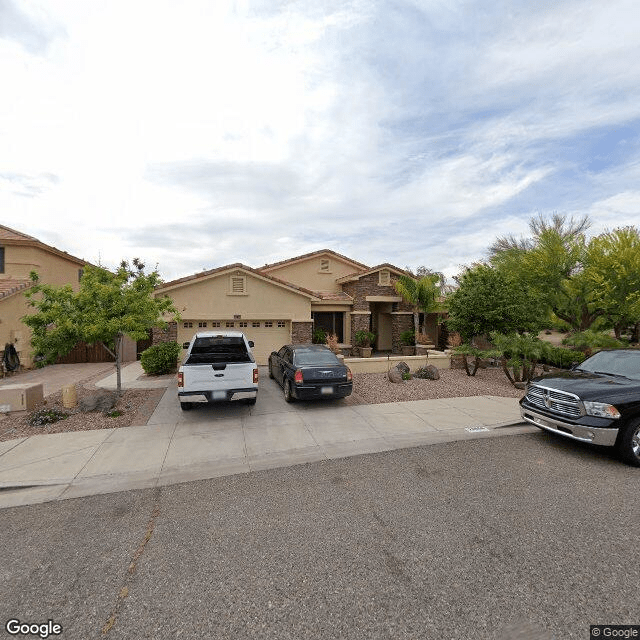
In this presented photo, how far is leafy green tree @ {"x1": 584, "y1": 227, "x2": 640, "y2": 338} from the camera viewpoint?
1330cm

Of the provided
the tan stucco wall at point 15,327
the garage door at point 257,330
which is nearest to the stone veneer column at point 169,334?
the garage door at point 257,330

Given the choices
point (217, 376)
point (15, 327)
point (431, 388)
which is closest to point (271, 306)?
point (431, 388)

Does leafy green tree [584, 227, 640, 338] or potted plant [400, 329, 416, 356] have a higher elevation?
leafy green tree [584, 227, 640, 338]

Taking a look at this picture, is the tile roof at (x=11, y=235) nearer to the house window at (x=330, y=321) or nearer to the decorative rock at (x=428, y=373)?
the house window at (x=330, y=321)

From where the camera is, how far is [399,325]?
60.4ft

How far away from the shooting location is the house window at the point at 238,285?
15312 millimetres

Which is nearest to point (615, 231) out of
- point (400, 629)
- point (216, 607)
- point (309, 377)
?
point (309, 377)

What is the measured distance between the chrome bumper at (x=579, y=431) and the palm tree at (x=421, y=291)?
10978 mm

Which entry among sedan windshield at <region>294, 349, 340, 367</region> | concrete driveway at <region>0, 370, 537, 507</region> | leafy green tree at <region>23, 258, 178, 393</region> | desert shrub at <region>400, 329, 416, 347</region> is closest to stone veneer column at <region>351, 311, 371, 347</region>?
desert shrub at <region>400, 329, 416, 347</region>

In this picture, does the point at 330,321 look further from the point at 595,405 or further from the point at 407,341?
the point at 595,405

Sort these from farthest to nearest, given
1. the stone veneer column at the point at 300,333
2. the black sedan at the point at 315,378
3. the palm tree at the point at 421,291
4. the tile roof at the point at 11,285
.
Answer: the palm tree at the point at 421,291 < the stone veneer column at the point at 300,333 < the tile roof at the point at 11,285 < the black sedan at the point at 315,378

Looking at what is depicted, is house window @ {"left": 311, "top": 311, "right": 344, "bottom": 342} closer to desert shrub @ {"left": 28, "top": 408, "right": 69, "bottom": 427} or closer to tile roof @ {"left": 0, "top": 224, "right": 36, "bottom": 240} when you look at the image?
desert shrub @ {"left": 28, "top": 408, "right": 69, "bottom": 427}

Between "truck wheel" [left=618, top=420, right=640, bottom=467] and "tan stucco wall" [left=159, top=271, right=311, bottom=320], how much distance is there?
12.0 m

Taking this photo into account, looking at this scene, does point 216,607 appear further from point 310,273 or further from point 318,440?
point 310,273
